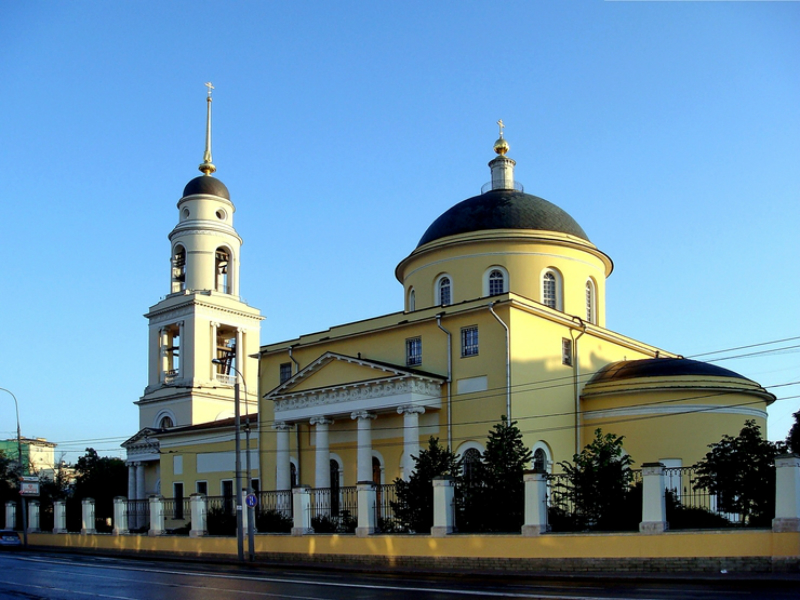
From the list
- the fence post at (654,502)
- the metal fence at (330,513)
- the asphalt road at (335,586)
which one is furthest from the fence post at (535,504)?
the metal fence at (330,513)

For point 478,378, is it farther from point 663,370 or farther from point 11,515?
point 11,515

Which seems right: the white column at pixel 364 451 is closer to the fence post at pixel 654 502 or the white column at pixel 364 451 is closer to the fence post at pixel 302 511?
the fence post at pixel 302 511

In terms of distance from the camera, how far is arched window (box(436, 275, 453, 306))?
117ft

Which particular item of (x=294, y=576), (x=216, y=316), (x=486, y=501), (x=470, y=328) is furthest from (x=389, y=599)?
(x=216, y=316)

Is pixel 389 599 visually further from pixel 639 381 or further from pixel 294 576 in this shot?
pixel 639 381

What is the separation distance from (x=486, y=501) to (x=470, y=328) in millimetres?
8398

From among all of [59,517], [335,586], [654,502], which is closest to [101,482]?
[59,517]

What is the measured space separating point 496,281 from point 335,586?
62.1 feet

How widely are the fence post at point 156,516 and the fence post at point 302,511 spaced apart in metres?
7.72

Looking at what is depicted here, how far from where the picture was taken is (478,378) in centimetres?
2991

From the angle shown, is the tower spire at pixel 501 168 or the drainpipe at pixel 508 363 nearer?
the drainpipe at pixel 508 363

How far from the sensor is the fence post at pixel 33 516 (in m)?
41.6

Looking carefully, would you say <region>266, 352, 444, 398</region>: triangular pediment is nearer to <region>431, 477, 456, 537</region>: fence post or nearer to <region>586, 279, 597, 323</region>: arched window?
<region>431, 477, 456, 537</region>: fence post

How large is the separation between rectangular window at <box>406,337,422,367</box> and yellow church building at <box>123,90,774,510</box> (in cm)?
5
